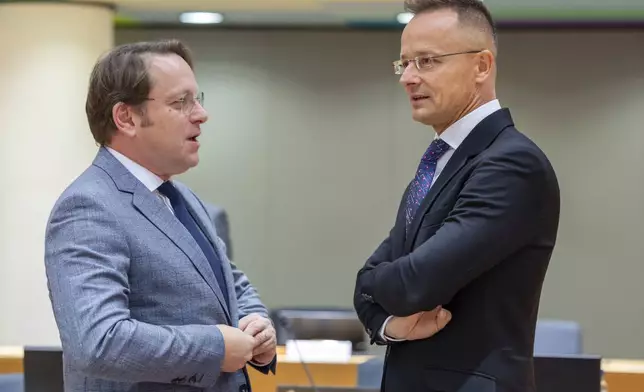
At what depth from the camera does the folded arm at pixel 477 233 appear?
205cm

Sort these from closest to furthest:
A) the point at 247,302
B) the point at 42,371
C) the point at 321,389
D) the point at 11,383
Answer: the point at 247,302 < the point at 42,371 < the point at 321,389 < the point at 11,383

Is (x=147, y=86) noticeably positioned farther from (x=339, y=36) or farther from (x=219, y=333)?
(x=339, y=36)

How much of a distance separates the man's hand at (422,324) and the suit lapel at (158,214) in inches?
16.7

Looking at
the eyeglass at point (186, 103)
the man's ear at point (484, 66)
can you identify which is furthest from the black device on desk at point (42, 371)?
the man's ear at point (484, 66)

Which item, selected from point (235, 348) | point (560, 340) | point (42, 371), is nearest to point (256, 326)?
point (235, 348)

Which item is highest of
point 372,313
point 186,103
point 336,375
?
point 186,103

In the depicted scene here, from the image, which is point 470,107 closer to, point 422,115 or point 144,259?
point 422,115

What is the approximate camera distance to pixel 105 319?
195 cm

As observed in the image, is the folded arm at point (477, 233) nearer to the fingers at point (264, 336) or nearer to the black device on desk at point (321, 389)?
the fingers at point (264, 336)

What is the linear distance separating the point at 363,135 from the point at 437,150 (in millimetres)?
5205

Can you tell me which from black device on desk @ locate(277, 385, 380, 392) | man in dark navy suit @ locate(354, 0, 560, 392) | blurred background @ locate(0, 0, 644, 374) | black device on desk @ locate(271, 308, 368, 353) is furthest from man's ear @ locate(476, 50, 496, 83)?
blurred background @ locate(0, 0, 644, 374)

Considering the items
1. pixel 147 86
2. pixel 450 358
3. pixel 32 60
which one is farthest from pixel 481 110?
pixel 32 60

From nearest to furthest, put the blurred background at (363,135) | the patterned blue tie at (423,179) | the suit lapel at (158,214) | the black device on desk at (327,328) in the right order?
1. the suit lapel at (158,214)
2. the patterned blue tie at (423,179)
3. the black device on desk at (327,328)
4. the blurred background at (363,135)

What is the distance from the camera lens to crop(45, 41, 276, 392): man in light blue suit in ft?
6.49
